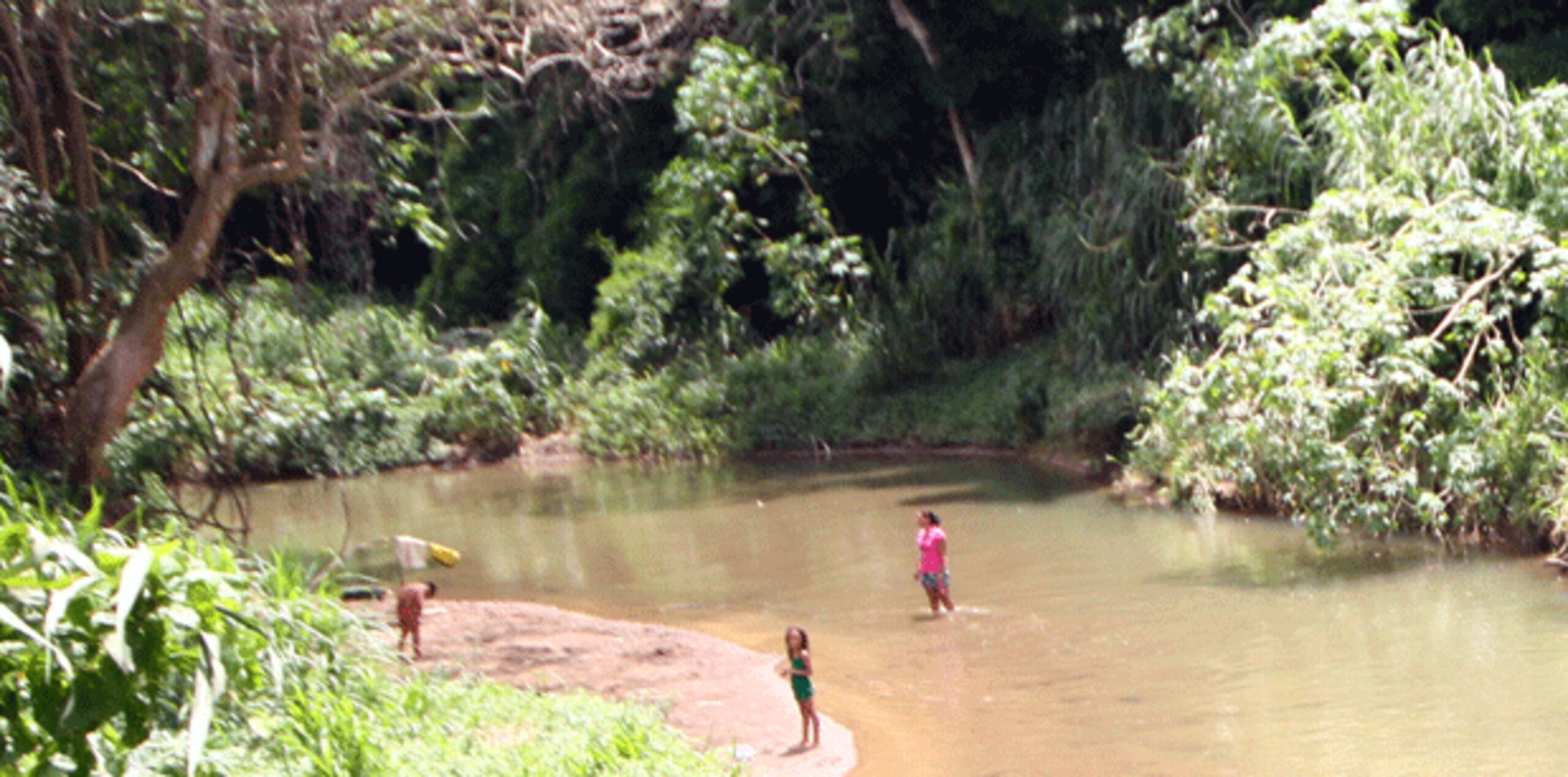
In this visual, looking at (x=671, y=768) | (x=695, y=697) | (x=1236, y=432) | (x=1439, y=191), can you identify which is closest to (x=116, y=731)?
→ (x=671, y=768)

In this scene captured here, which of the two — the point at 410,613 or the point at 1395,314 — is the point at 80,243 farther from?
the point at 1395,314

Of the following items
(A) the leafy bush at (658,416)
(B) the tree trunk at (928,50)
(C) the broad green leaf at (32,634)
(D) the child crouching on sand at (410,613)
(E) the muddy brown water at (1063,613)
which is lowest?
(E) the muddy brown water at (1063,613)

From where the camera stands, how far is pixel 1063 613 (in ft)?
41.7

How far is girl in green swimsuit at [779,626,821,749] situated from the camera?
9.02 meters

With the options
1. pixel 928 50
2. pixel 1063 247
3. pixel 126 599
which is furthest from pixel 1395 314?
pixel 126 599

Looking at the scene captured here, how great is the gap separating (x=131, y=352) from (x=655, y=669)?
370 centimetres

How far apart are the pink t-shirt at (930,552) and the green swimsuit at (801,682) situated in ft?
12.4

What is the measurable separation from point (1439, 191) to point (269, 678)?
11.2m

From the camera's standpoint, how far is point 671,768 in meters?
7.73

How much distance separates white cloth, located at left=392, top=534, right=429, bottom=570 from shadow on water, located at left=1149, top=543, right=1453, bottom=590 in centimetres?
664

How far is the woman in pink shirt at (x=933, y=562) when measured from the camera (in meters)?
12.7

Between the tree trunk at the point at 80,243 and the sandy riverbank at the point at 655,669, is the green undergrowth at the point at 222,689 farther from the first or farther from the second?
the tree trunk at the point at 80,243

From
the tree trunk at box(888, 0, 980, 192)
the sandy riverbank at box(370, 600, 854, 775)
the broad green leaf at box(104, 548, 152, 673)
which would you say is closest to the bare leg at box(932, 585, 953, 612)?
the sandy riverbank at box(370, 600, 854, 775)

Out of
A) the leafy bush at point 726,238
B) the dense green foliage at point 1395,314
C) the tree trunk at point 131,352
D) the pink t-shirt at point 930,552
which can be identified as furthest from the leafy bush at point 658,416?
the tree trunk at point 131,352
